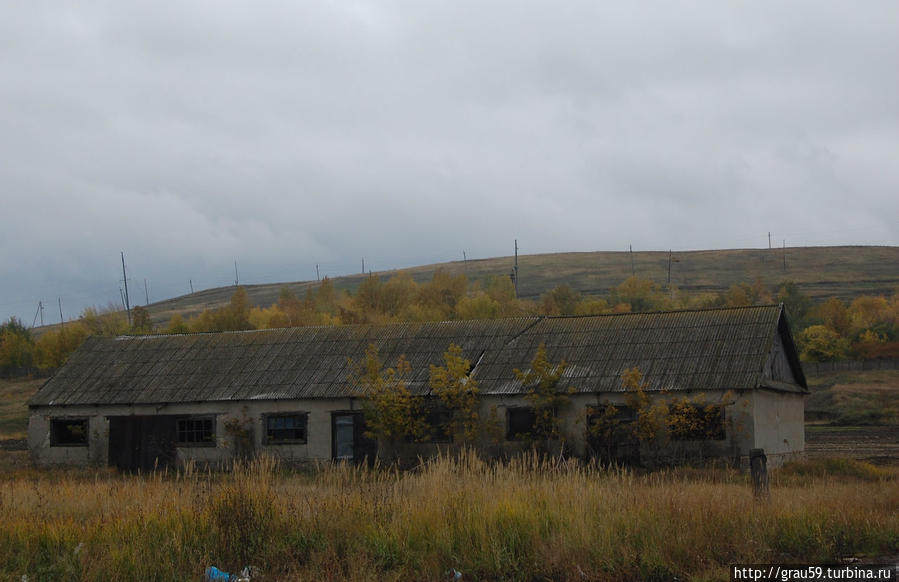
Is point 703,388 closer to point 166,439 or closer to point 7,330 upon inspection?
point 166,439

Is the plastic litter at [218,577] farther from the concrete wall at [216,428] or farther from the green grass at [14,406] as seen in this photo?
the green grass at [14,406]

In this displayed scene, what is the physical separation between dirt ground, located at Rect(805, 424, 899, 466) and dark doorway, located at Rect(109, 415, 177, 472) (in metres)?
19.2

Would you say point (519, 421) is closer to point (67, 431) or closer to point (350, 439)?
point (350, 439)

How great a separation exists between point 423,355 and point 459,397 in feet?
9.59

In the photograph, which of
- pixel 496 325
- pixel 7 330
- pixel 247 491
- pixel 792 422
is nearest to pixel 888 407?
pixel 792 422

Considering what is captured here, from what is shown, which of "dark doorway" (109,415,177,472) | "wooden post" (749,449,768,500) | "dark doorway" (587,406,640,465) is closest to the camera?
"wooden post" (749,449,768,500)

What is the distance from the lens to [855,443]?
35.2 metres

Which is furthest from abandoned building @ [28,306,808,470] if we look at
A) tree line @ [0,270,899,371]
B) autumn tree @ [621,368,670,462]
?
tree line @ [0,270,899,371]

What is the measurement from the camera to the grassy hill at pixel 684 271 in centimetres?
13088

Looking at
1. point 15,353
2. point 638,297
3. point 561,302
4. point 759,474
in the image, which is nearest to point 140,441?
point 759,474

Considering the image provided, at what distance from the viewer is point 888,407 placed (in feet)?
153

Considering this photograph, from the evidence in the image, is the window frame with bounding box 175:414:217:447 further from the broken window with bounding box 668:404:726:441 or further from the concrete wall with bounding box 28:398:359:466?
the broken window with bounding box 668:404:726:441

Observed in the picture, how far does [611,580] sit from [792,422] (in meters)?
19.4

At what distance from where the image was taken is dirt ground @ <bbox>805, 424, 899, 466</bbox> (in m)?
30.3
